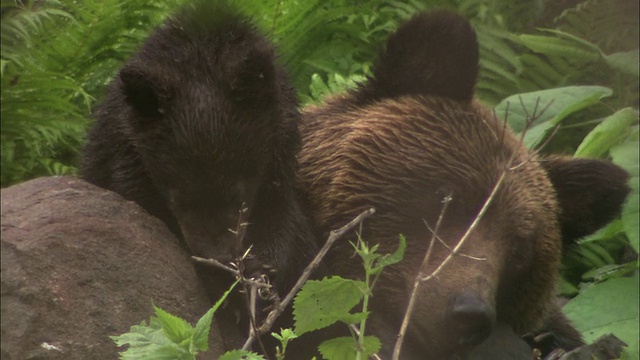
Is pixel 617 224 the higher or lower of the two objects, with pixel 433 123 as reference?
lower

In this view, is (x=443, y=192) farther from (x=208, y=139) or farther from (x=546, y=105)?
(x=546, y=105)

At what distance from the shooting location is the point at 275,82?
382 cm

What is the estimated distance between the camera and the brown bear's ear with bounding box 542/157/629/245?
4.33m

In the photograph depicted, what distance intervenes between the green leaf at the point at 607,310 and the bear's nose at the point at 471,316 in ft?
3.72

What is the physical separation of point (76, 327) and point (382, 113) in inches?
65.4

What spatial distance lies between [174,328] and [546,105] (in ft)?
11.0

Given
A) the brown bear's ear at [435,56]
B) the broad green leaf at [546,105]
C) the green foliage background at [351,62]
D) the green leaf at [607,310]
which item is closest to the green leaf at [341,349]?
the brown bear's ear at [435,56]

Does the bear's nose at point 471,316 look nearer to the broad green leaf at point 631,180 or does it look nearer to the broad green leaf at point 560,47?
the broad green leaf at point 631,180

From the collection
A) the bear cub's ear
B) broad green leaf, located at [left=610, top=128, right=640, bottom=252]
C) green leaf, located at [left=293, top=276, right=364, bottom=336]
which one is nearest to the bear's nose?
green leaf, located at [left=293, top=276, right=364, bottom=336]

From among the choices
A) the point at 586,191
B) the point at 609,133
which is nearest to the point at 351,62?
the point at 609,133

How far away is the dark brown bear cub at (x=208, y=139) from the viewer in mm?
3506

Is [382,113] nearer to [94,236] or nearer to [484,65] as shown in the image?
[94,236]

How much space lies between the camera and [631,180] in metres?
4.61

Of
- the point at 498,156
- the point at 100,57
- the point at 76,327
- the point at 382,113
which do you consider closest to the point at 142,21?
the point at 100,57
